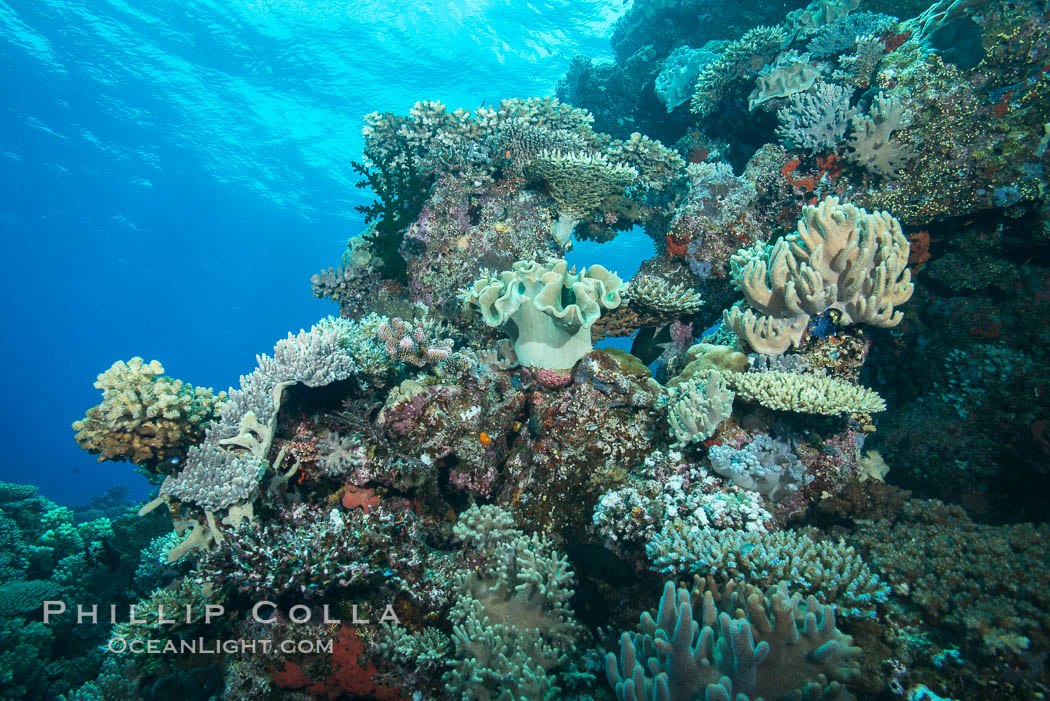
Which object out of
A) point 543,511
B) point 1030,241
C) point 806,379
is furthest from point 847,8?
point 543,511

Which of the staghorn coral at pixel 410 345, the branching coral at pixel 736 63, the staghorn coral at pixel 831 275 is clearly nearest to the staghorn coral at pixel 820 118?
the branching coral at pixel 736 63

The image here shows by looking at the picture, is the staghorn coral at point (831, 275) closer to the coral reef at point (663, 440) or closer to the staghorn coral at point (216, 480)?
the coral reef at point (663, 440)


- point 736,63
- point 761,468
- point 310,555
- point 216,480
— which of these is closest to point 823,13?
point 736,63

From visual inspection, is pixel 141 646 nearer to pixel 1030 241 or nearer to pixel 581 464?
pixel 581 464

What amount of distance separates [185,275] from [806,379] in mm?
108822

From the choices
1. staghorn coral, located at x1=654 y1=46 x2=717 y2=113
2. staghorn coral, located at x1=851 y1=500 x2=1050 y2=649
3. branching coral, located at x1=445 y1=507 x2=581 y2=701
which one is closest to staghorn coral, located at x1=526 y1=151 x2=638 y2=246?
staghorn coral, located at x1=654 y1=46 x2=717 y2=113

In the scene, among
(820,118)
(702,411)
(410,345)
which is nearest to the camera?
(702,411)

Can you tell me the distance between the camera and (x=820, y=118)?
6.94 meters

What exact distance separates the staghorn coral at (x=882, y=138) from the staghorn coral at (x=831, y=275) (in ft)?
8.67

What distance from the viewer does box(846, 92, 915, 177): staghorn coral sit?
6.28 meters

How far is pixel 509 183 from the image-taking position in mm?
7957

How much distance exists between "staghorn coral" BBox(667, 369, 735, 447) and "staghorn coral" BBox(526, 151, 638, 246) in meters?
4.61

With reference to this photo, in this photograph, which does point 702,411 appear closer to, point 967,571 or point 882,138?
point 967,571

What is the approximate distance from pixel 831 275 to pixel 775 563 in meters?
3.23
